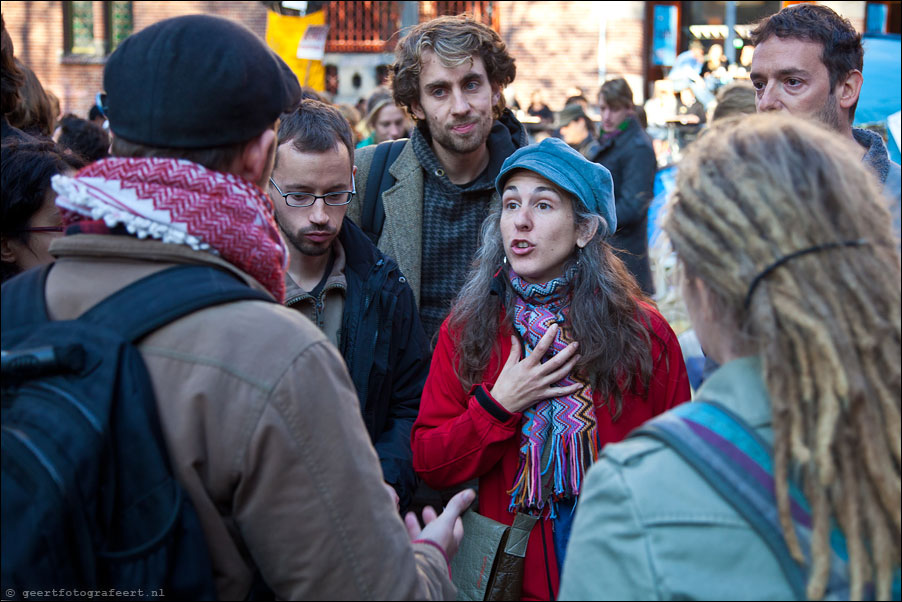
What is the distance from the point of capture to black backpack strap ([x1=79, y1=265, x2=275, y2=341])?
4.65 feet

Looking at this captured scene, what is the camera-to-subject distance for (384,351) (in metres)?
2.89

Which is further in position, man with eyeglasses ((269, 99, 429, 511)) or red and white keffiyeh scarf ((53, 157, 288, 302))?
man with eyeglasses ((269, 99, 429, 511))

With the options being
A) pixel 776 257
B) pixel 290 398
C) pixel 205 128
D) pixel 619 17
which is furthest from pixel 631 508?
pixel 619 17

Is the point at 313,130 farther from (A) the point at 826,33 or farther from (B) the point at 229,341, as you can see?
(A) the point at 826,33

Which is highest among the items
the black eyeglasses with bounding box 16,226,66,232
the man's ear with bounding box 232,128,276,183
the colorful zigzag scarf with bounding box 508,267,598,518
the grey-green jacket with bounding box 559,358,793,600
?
the man's ear with bounding box 232,128,276,183

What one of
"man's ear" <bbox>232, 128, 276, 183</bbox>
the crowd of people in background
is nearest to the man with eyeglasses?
the crowd of people in background

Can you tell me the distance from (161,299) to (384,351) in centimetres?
149

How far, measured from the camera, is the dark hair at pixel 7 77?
128 inches

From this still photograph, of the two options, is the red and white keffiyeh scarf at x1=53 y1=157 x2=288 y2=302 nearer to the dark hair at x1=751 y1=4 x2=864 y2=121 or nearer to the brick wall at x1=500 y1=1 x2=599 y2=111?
the dark hair at x1=751 y1=4 x2=864 y2=121

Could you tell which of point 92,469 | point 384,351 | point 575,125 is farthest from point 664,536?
point 575,125

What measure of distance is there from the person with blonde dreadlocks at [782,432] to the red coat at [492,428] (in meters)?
1.14

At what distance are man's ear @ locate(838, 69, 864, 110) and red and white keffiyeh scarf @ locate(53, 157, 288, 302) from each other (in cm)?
249

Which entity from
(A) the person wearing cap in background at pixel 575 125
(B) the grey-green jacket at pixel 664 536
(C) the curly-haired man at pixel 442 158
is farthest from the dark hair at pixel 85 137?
(A) the person wearing cap in background at pixel 575 125

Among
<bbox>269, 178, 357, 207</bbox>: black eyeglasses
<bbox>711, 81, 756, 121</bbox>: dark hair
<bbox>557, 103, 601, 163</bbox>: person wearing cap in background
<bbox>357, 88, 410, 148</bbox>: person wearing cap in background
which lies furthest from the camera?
<bbox>557, 103, 601, 163</bbox>: person wearing cap in background
